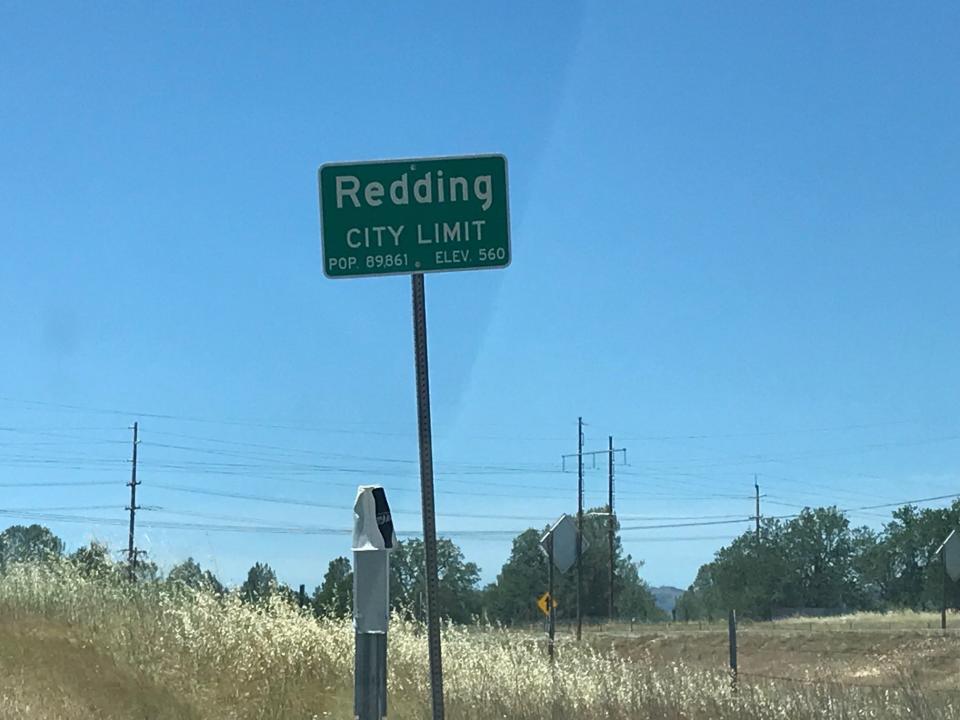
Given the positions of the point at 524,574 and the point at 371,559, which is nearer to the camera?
the point at 371,559

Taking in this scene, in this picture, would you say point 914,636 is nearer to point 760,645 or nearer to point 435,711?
point 760,645

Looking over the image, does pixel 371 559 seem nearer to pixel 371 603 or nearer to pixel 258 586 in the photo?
pixel 371 603

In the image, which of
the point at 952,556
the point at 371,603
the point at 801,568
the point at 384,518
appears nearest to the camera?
the point at 371,603

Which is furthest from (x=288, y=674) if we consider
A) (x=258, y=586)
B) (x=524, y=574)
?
(x=524, y=574)

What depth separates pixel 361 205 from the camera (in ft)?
27.0

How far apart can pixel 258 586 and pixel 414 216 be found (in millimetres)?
7489

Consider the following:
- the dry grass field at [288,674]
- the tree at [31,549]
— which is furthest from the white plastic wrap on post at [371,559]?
the tree at [31,549]

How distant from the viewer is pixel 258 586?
14.6 meters

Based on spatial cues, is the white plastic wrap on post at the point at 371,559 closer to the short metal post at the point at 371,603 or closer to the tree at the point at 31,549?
the short metal post at the point at 371,603

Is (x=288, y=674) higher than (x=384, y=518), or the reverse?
(x=384, y=518)

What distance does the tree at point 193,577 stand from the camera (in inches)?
550

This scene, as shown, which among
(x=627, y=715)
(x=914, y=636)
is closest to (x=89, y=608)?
(x=627, y=715)

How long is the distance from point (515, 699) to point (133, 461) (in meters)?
52.3

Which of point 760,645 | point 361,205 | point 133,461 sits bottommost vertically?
point 760,645
